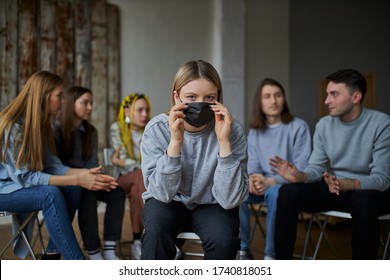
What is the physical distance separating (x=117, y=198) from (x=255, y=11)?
354cm

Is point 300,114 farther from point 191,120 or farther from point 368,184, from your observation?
point 191,120

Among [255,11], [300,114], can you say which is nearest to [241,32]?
[255,11]

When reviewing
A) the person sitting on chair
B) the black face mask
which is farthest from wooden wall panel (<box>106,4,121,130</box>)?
the black face mask

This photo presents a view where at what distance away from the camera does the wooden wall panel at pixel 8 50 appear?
4164 millimetres

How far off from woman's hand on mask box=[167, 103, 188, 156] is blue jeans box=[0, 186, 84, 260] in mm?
872

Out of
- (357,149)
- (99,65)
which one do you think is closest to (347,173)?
(357,149)

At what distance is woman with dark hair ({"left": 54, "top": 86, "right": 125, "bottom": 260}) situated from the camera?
8.96 ft

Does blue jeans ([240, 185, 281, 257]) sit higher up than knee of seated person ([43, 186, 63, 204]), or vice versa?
knee of seated person ([43, 186, 63, 204])

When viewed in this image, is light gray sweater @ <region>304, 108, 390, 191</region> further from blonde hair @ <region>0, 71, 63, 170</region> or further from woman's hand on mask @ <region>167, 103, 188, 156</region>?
blonde hair @ <region>0, 71, 63, 170</region>

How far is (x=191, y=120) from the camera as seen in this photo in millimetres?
1767

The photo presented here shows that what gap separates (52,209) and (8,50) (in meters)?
2.32

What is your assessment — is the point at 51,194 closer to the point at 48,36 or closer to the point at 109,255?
the point at 109,255

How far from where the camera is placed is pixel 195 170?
1.87 meters
